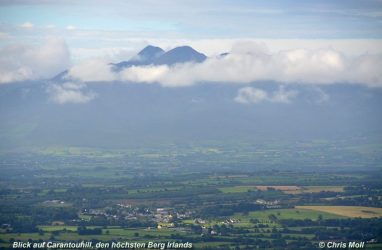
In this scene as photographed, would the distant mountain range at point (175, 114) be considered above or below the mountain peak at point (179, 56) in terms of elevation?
below

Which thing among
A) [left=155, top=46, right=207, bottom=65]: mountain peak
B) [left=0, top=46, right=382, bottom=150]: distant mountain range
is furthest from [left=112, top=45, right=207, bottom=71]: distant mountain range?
[left=0, top=46, right=382, bottom=150]: distant mountain range

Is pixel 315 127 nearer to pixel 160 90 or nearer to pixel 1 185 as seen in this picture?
pixel 160 90

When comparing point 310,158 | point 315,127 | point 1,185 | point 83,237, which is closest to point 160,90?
point 315,127

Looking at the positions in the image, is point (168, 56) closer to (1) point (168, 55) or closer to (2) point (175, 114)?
(1) point (168, 55)

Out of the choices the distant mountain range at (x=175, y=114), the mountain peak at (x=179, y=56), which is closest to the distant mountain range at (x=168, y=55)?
the mountain peak at (x=179, y=56)

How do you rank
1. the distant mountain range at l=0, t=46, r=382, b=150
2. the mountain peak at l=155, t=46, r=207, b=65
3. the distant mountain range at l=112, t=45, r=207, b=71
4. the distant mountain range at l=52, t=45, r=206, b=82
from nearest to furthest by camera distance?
the distant mountain range at l=0, t=46, r=382, b=150
the distant mountain range at l=52, t=45, r=206, b=82
the distant mountain range at l=112, t=45, r=207, b=71
the mountain peak at l=155, t=46, r=207, b=65

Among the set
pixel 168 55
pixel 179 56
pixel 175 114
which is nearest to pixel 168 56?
pixel 168 55

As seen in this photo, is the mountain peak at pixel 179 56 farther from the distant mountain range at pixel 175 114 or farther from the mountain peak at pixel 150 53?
the distant mountain range at pixel 175 114

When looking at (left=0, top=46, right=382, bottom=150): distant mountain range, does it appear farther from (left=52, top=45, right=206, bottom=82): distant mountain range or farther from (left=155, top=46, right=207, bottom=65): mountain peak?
(left=155, top=46, right=207, bottom=65): mountain peak

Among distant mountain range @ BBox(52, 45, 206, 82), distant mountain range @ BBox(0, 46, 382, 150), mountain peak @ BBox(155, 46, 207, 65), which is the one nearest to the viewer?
distant mountain range @ BBox(0, 46, 382, 150)

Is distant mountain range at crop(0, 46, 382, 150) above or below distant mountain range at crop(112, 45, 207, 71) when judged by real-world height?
below

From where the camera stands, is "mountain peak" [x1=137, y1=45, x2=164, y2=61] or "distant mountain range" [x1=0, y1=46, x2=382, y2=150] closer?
"distant mountain range" [x1=0, y1=46, x2=382, y2=150]
